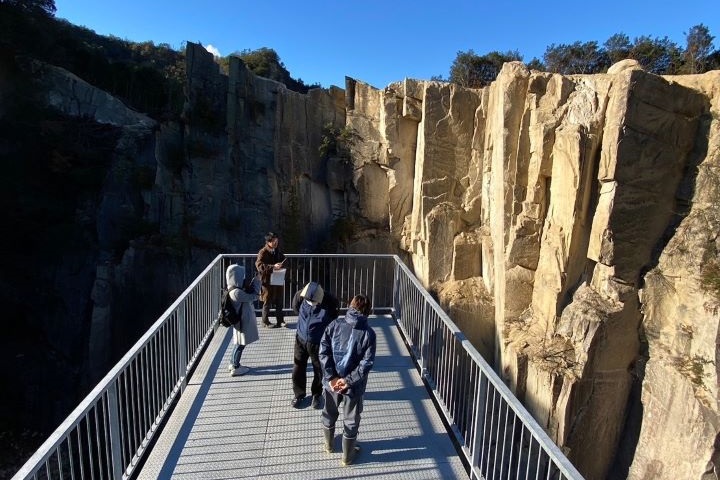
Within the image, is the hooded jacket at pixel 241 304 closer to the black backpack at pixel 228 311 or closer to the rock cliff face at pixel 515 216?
the black backpack at pixel 228 311

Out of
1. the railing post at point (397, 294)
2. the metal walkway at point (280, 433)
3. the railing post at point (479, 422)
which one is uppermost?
the railing post at point (397, 294)

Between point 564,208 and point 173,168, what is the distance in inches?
491

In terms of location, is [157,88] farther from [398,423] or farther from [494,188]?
[398,423]

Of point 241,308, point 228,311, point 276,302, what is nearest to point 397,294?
point 276,302

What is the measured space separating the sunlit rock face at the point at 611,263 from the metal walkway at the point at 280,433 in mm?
5833

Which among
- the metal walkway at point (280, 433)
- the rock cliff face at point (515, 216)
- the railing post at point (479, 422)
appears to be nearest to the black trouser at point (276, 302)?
the metal walkway at point (280, 433)

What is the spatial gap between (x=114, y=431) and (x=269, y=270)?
11.7 feet

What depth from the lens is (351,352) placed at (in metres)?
3.84

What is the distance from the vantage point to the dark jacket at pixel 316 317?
14.8 feet

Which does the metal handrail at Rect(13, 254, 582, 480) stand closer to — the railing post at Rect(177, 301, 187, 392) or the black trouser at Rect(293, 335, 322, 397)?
the railing post at Rect(177, 301, 187, 392)

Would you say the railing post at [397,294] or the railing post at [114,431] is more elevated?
the railing post at [397,294]

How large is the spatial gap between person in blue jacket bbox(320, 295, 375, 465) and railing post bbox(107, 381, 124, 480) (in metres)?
1.59

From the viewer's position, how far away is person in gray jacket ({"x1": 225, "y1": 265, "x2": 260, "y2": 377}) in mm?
5246

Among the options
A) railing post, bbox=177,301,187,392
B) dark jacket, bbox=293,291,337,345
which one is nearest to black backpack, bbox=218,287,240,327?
railing post, bbox=177,301,187,392
